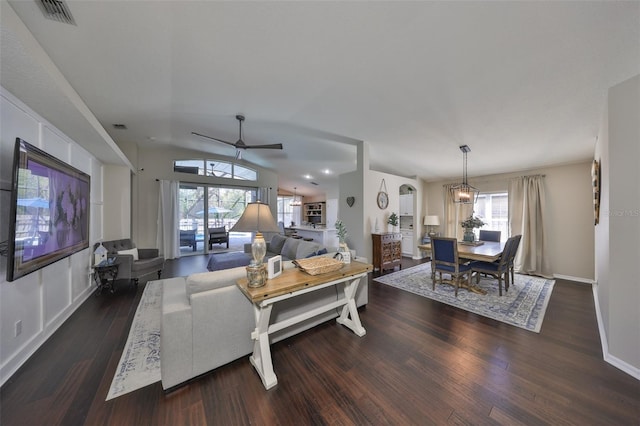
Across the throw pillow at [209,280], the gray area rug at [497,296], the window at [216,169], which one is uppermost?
the window at [216,169]

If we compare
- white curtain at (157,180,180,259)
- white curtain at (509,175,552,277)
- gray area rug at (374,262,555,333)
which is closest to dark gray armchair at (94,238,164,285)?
white curtain at (157,180,180,259)

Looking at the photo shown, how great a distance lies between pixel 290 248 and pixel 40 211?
320 centimetres

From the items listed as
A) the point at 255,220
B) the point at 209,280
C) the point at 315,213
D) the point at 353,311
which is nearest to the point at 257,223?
the point at 255,220

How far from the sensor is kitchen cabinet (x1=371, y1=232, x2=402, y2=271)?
4422 mm

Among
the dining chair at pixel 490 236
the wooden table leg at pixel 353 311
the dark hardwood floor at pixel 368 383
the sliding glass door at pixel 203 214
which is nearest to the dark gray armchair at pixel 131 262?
the dark hardwood floor at pixel 368 383

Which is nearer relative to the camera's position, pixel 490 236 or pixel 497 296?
pixel 497 296

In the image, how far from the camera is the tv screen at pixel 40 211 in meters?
1.56

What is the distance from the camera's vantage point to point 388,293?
3.40m

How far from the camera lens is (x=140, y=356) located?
1.89 meters

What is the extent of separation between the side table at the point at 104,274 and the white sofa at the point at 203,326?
87.7 inches

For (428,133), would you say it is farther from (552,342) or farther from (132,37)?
(132,37)

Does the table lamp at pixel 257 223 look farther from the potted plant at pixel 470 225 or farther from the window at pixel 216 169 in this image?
the window at pixel 216 169

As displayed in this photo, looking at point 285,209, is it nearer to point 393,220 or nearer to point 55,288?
point 393,220

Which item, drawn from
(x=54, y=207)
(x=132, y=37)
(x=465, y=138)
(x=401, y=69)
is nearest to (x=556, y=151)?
(x=465, y=138)
